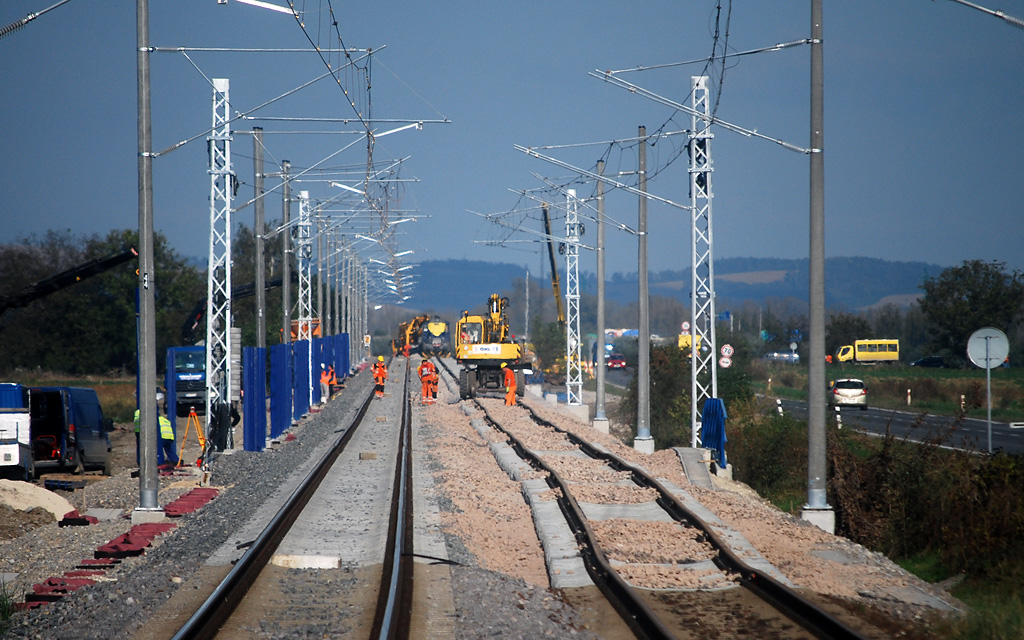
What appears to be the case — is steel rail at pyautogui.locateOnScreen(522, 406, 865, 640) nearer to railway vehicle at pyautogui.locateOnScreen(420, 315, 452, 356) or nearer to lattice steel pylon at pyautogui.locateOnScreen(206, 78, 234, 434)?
lattice steel pylon at pyautogui.locateOnScreen(206, 78, 234, 434)

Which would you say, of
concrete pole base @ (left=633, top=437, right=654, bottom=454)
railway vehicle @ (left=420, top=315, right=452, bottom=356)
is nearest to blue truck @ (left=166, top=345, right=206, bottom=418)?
concrete pole base @ (left=633, top=437, right=654, bottom=454)

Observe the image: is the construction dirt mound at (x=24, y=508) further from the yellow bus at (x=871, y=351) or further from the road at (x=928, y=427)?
the yellow bus at (x=871, y=351)

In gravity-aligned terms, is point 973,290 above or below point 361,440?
above

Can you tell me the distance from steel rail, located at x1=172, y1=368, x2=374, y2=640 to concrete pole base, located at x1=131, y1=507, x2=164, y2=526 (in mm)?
1722

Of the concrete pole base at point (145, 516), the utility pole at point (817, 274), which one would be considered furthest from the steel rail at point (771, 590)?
the concrete pole base at point (145, 516)

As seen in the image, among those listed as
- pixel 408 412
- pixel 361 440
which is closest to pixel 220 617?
pixel 361 440

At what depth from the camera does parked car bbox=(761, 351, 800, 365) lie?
91494mm

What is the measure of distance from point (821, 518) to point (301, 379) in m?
23.0

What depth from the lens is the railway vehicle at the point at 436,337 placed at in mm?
88625

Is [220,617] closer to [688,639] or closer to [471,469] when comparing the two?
[688,639]

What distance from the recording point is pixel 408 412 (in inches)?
1373

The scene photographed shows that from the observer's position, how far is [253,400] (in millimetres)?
23688

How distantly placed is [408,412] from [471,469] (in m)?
15.4

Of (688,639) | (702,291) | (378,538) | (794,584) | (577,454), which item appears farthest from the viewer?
(702,291)
